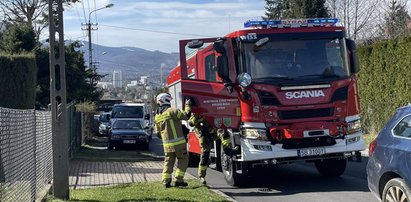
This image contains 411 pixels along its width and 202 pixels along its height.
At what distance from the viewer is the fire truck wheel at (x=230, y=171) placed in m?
10.9

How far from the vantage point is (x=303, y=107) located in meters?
10.6

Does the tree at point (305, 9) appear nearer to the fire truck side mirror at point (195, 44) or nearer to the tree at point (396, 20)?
the tree at point (396, 20)

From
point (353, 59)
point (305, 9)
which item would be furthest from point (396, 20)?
point (353, 59)

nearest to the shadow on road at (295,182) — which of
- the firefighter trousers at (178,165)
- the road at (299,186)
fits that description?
the road at (299,186)

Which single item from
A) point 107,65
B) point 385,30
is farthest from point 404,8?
point 107,65

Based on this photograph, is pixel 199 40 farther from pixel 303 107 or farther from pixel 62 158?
pixel 62 158

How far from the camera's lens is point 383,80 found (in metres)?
21.2

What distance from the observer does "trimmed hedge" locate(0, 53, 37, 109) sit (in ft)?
58.4

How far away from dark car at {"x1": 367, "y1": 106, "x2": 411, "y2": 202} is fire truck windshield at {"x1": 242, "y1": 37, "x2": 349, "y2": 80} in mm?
3533

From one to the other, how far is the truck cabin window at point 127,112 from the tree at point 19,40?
5819 mm

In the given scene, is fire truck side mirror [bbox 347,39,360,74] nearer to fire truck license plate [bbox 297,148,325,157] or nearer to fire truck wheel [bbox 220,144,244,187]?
fire truck license plate [bbox 297,148,325,157]

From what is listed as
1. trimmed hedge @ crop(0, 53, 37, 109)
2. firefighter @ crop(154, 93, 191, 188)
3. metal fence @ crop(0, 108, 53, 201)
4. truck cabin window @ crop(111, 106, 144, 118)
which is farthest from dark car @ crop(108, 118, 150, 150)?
firefighter @ crop(154, 93, 191, 188)

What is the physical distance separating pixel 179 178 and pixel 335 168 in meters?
3.60

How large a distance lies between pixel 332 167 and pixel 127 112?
733 inches
